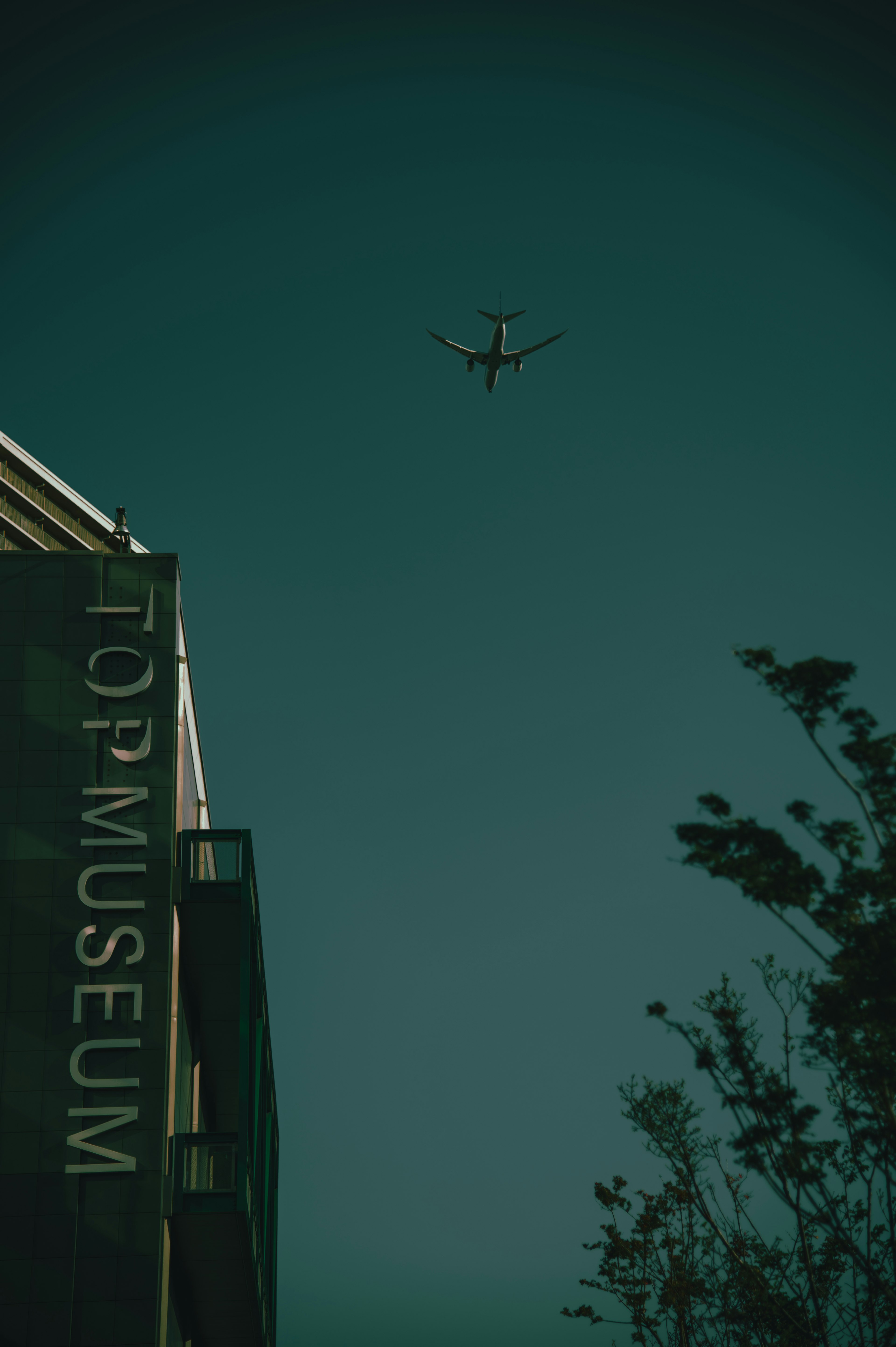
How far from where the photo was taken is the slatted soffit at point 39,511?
5256 cm

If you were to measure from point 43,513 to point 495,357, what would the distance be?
23.6 meters

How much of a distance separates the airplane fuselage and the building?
35069 millimetres

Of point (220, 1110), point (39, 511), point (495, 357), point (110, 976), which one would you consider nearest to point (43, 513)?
point (39, 511)

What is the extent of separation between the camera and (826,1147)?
19.7 m

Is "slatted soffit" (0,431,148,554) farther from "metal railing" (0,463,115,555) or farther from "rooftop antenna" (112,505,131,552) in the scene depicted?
"rooftop antenna" (112,505,131,552)

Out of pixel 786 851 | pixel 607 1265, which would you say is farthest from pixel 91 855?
pixel 607 1265

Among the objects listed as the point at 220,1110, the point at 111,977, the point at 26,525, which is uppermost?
the point at 26,525

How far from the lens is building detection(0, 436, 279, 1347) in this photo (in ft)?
66.7

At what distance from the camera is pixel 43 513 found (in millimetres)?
55219

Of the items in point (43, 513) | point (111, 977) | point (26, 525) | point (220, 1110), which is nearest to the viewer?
point (111, 977)

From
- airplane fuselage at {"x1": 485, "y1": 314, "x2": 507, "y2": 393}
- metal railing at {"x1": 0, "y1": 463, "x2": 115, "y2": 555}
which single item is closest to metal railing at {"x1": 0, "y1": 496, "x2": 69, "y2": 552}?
metal railing at {"x1": 0, "y1": 463, "x2": 115, "y2": 555}

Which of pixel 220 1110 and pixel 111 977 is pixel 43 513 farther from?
pixel 111 977

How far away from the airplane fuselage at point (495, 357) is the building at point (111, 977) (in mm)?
35069

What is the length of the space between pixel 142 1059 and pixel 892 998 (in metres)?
13.9
